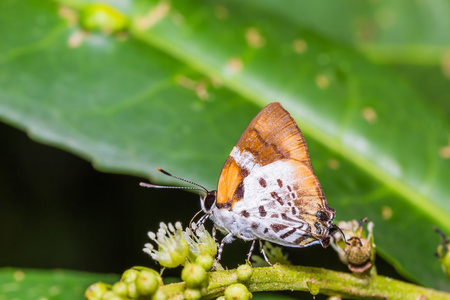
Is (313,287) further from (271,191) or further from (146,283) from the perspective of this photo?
(146,283)

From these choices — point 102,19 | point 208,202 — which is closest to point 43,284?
point 208,202

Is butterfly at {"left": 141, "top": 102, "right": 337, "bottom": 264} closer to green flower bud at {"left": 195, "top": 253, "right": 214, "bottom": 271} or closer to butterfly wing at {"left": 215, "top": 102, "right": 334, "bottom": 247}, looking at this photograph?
butterfly wing at {"left": 215, "top": 102, "right": 334, "bottom": 247}

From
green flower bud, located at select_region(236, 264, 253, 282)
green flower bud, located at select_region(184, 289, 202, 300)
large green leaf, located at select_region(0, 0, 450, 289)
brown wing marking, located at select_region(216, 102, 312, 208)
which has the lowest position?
green flower bud, located at select_region(184, 289, 202, 300)

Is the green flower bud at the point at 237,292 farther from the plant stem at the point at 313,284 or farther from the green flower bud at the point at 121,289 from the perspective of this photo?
the green flower bud at the point at 121,289

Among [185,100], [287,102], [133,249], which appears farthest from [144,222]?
[287,102]

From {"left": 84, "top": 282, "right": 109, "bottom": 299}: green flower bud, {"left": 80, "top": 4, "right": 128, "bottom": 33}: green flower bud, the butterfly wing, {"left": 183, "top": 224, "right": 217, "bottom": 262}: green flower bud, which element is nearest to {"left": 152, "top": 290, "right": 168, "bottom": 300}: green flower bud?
{"left": 84, "top": 282, "right": 109, "bottom": 299}: green flower bud

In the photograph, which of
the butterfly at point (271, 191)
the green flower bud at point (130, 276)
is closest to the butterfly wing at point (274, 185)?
the butterfly at point (271, 191)

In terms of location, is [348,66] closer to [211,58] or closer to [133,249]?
[211,58]
